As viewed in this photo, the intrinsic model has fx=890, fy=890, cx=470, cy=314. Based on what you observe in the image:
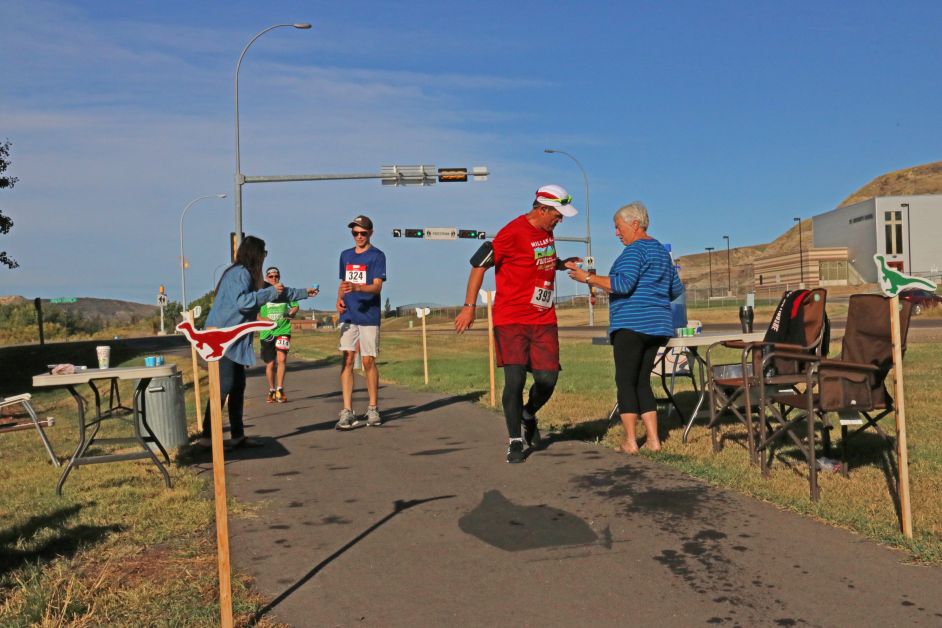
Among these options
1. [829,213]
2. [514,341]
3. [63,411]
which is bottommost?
[63,411]

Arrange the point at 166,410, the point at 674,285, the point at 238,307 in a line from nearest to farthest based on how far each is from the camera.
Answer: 1. the point at 674,285
2. the point at 238,307
3. the point at 166,410

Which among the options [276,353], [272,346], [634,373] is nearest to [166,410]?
[634,373]

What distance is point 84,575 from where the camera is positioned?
4.03m

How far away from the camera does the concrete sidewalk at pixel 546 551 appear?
137 inches

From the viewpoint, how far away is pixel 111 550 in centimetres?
447

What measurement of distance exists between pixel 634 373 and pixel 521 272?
1.18 meters

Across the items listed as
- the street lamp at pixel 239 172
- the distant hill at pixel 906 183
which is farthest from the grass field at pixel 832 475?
the distant hill at pixel 906 183

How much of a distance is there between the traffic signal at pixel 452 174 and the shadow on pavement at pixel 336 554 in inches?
845

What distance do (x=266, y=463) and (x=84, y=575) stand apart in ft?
10.1

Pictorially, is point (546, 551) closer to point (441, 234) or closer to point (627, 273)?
point (627, 273)

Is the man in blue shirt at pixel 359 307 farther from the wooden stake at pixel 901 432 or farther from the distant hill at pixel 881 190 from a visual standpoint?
the distant hill at pixel 881 190

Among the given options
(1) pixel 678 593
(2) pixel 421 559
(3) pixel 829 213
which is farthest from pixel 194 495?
(3) pixel 829 213

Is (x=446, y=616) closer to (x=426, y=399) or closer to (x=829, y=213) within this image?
(x=426, y=399)

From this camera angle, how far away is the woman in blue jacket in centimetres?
746
